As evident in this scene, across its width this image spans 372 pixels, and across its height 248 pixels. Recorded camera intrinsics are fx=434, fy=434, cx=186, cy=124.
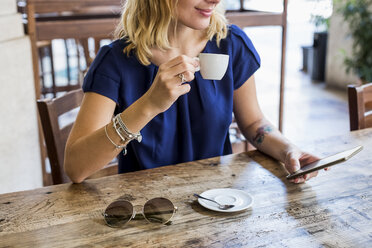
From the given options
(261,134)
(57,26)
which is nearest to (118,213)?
(261,134)

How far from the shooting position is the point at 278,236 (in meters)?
0.97

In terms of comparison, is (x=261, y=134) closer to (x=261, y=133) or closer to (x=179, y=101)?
(x=261, y=133)

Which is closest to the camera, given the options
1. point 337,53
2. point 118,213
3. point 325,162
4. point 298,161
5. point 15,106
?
point 118,213

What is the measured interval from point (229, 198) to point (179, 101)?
1.52ft

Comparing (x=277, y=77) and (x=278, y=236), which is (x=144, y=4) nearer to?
(x=278, y=236)

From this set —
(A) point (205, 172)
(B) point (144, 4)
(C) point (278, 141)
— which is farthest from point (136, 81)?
(C) point (278, 141)

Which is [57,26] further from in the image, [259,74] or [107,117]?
[259,74]

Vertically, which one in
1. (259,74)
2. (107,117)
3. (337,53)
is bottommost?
(259,74)

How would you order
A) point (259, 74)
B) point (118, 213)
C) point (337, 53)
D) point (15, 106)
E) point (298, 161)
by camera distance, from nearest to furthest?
point (118, 213), point (298, 161), point (15, 106), point (337, 53), point (259, 74)

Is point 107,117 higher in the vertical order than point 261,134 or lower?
higher

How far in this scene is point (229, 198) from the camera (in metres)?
1.14

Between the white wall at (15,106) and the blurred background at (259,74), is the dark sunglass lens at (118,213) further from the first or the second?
the white wall at (15,106)

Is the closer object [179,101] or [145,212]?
[145,212]

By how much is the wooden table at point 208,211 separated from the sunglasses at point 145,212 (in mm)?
18
